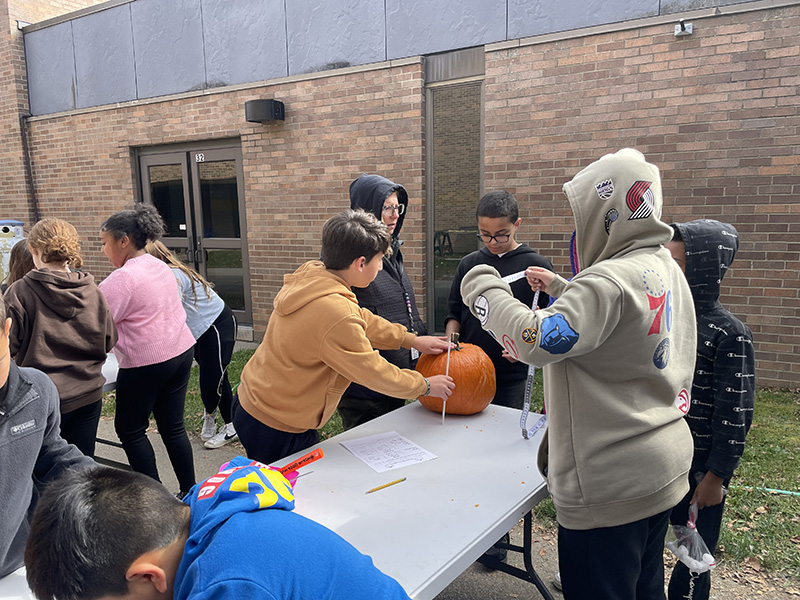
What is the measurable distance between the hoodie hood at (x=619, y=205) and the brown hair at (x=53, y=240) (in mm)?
2725

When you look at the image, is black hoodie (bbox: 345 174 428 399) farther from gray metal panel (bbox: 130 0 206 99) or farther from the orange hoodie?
gray metal panel (bbox: 130 0 206 99)

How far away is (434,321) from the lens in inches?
277

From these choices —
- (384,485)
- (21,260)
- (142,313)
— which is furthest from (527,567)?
(21,260)

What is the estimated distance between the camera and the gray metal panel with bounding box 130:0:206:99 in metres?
7.79

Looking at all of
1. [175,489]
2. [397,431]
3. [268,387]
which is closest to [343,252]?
[268,387]

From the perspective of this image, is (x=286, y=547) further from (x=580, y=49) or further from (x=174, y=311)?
(x=580, y=49)

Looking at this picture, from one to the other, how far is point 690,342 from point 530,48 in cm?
492

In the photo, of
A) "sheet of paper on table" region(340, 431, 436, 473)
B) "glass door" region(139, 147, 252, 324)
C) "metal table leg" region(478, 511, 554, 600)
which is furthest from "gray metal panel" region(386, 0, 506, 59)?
"metal table leg" region(478, 511, 554, 600)

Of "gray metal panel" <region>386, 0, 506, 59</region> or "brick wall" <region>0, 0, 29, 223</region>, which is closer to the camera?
"gray metal panel" <region>386, 0, 506, 59</region>

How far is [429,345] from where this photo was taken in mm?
2693

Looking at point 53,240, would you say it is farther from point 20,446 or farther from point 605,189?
point 605,189

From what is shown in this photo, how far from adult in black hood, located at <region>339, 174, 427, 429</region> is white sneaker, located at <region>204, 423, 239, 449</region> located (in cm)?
197

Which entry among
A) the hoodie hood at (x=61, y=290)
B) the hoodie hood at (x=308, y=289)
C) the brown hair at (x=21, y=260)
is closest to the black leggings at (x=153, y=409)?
the hoodie hood at (x=61, y=290)

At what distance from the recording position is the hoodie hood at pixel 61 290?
9.21 ft
